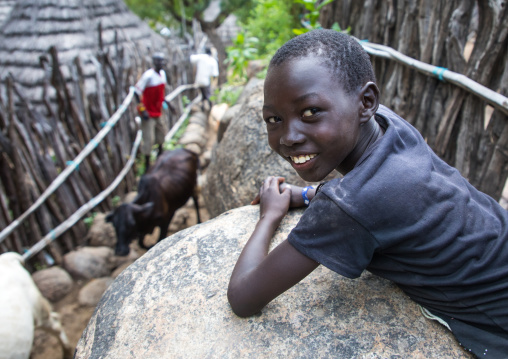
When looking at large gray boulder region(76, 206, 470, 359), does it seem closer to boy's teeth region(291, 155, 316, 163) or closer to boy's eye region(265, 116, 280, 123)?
boy's teeth region(291, 155, 316, 163)

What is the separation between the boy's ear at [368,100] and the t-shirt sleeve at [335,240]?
1.18ft

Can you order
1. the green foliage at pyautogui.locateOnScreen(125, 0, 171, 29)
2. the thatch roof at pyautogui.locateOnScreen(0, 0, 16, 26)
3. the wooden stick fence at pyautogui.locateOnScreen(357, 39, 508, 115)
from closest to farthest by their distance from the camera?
1. the wooden stick fence at pyautogui.locateOnScreen(357, 39, 508, 115)
2. the thatch roof at pyautogui.locateOnScreen(0, 0, 16, 26)
3. the green foliage at pyautogui.locateOnScreen(125, 0, 171, 29)

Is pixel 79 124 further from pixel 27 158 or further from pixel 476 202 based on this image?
pixel 476 202

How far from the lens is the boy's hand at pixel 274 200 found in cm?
192

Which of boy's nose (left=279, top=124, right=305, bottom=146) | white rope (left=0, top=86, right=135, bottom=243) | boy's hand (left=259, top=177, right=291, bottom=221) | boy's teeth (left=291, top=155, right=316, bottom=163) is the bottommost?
white rope (left=0, top=86, right=135, bottom=243)

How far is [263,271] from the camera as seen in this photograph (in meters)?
1.44

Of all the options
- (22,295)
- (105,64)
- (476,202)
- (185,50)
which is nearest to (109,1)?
(185,50)

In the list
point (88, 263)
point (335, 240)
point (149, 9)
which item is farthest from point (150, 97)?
point (149, 9)

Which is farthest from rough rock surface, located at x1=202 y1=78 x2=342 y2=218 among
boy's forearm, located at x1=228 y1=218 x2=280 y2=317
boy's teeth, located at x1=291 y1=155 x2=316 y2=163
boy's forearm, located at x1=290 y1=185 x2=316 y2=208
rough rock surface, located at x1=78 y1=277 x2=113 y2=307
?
rough rock surface, located at x1=78 y1=277 x2=113 y2=307

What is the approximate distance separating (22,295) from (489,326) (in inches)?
131

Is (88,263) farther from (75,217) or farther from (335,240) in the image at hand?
(335,240)

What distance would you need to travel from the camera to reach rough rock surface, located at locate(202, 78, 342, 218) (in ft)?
9.88

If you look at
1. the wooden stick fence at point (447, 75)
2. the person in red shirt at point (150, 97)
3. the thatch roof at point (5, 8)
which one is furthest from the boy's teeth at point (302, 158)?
the thatch roof at point (5, 8)

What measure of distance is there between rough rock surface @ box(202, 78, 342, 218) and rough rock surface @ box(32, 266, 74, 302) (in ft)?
7.15
